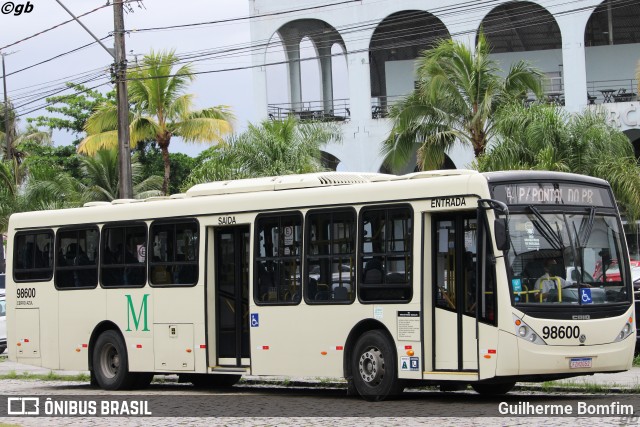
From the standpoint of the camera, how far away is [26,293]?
70.0 feet

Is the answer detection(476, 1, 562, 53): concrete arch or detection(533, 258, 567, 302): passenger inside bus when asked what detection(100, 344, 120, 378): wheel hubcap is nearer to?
detection(533, 258, 567, 302): passenger inside bus

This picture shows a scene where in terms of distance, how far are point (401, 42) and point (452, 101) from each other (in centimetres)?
1633

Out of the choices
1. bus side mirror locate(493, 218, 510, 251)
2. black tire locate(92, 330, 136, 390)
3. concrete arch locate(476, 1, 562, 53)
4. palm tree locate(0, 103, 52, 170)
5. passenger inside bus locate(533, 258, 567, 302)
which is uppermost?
palm tree locate(0, 103, 52, 170)

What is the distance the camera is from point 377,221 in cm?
1590

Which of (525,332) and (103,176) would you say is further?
(103,176)

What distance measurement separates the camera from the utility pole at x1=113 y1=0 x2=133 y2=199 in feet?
87.9

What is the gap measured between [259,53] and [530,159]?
15288 millimetres

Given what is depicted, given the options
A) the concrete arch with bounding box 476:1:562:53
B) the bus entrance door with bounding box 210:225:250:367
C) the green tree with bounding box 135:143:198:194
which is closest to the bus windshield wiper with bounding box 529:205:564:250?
the bus entrance door with bounding box 210:225:250:367

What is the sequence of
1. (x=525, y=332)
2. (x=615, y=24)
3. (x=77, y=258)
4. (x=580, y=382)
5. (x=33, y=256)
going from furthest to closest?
(x=615, y=24) < (x=33, y=256) < (x=77, y=258) < (x=580, y=382) < (x=525, y=332)

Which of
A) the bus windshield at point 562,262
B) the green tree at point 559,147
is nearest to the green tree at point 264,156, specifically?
the green tree at point 559,147

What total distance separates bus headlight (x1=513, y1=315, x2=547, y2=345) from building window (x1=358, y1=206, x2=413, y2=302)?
158 cm

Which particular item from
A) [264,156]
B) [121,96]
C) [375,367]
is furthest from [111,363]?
[264,156]

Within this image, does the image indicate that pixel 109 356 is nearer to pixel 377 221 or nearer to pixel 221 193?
pixel 221 193

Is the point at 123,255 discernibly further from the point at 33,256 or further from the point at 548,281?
the point at 548,281
